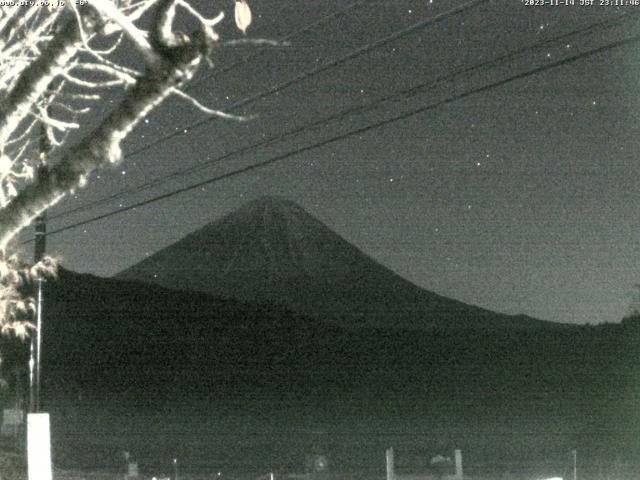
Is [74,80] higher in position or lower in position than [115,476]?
higher

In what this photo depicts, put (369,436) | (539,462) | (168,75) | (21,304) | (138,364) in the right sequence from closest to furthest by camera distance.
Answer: (168,75), (21,304), (539,462), (369,436), (138,364)

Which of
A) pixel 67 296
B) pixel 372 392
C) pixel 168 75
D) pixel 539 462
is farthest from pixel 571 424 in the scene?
pixel 168 75

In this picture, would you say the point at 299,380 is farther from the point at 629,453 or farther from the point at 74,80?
the point at 74,80

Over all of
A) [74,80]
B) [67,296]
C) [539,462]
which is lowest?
[539,462]

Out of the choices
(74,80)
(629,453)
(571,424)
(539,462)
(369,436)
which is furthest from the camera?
(369,436)

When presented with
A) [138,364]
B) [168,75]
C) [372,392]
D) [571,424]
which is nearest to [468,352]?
[372,392]

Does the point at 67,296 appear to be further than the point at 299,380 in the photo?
No
